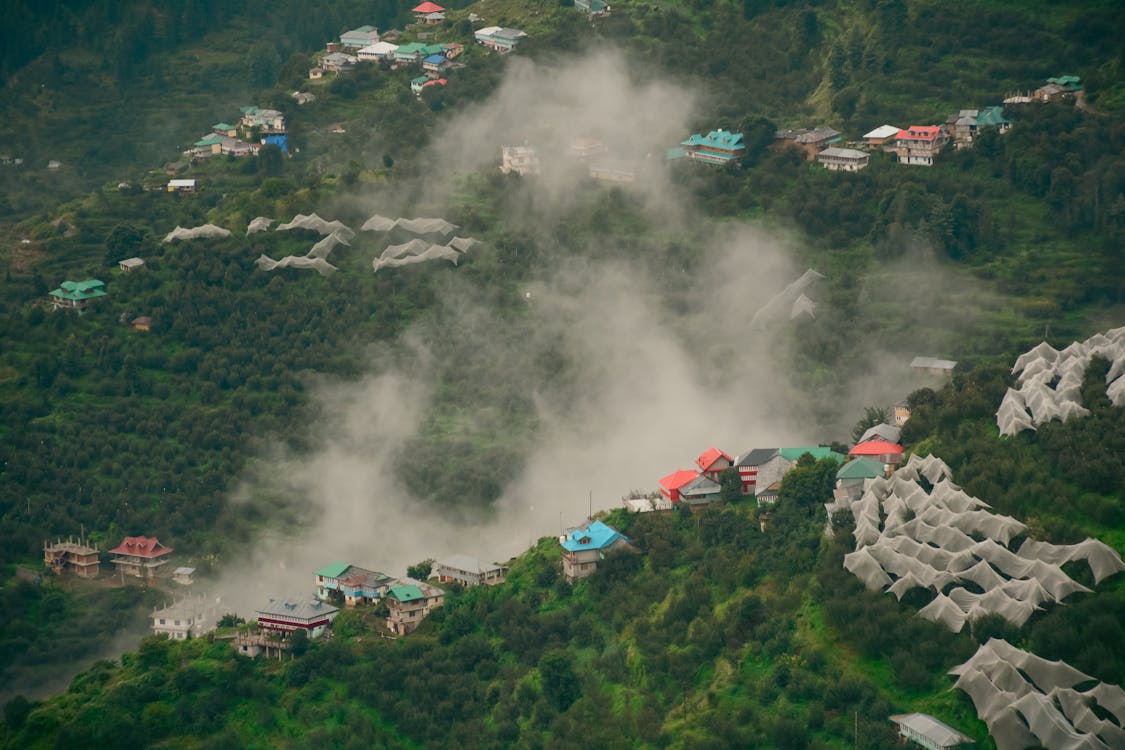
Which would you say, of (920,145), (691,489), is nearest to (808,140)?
(920,145)

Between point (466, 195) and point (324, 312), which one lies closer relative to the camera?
point (324, 312)

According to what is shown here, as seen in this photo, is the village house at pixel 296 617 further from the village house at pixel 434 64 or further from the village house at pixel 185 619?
the village house at pixel 434 64

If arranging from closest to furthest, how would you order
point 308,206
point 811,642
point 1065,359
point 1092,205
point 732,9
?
point 811,642 → point 1065,359 → point 1092,205 → point 308,206 → point 732,9

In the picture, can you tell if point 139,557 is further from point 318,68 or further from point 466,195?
point 318,68

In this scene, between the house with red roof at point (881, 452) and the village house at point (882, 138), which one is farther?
the village house at point (882, 138)

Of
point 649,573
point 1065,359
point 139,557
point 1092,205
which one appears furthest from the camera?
point 1092,205

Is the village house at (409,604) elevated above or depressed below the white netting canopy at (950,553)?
below

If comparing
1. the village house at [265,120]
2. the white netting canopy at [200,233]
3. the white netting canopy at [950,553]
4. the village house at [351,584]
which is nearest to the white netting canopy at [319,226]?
the white netting canopy at [200,233]

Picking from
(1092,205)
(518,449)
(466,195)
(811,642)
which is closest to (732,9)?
(466,195)
